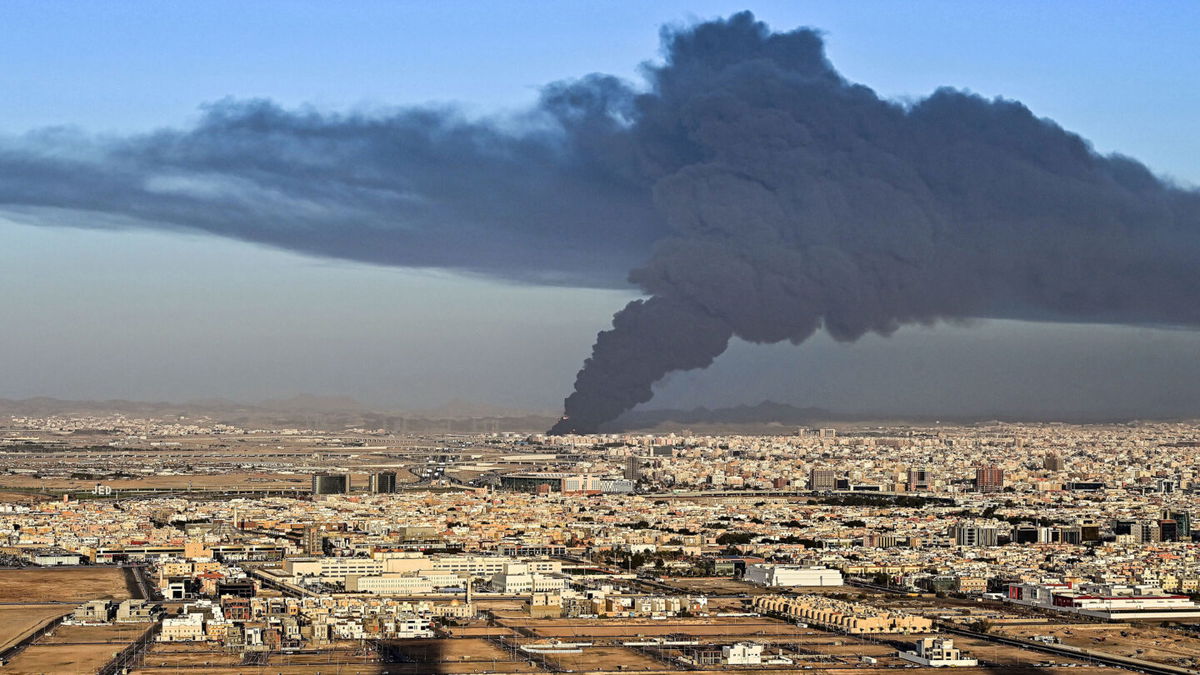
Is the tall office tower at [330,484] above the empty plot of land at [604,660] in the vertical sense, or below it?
above

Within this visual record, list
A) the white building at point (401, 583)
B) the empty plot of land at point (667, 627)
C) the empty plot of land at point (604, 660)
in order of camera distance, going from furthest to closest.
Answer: the white building at point (401, 583)
the empty plot of land at point (667, 627)
the empty plot of land at point (604, 660)

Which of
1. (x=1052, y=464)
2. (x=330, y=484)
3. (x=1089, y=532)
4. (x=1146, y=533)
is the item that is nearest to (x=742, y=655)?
(x=1089, y=532)

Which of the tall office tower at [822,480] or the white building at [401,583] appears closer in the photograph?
the white building at [401,583]

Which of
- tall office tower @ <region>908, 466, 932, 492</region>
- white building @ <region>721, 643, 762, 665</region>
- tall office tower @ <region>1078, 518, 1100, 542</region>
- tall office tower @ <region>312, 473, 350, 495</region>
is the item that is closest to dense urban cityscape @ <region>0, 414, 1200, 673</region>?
white building @ <region>721, 643, 762, 665</region>

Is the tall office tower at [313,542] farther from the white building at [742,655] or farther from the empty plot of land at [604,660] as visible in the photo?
the white building at [742,655]

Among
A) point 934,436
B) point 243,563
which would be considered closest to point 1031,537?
point 243,563

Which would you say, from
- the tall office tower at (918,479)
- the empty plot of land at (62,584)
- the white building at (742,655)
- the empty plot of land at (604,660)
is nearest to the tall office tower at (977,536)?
the empty plot of land at (62,584)

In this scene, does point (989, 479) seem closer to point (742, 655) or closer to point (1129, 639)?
point (1129, 639)
